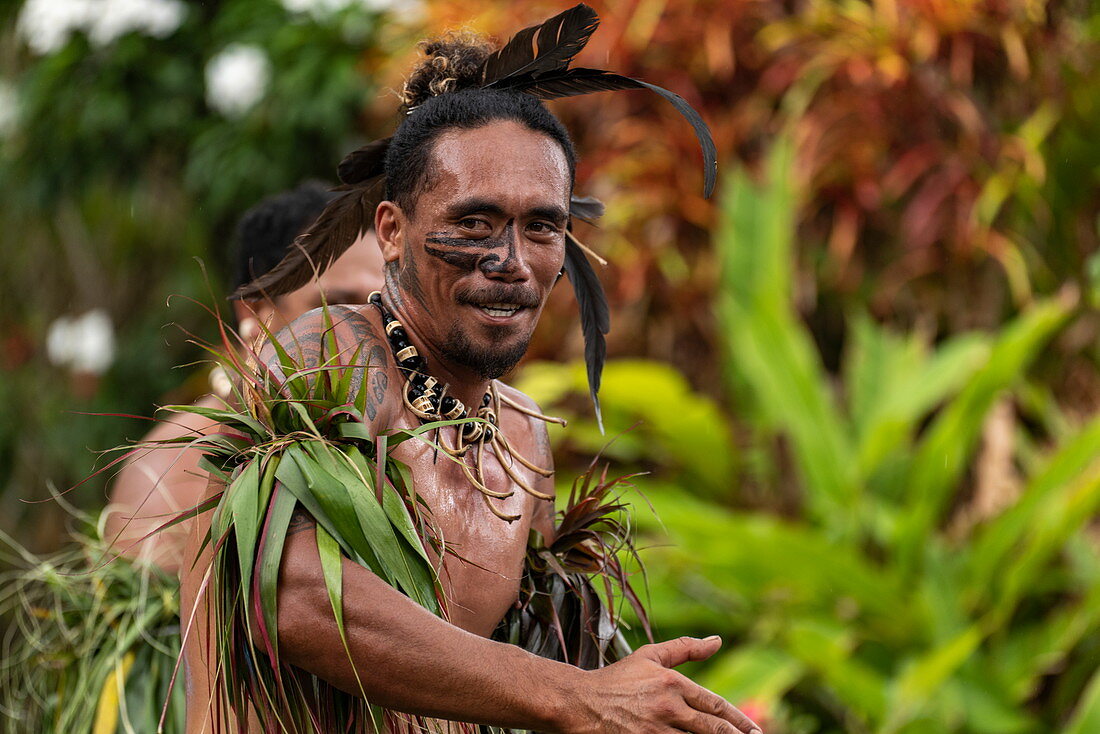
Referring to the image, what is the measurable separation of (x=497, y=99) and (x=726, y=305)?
379 cm

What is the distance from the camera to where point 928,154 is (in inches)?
226

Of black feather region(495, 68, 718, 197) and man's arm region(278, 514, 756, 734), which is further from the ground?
black feather region(495, 68, 718, 197)

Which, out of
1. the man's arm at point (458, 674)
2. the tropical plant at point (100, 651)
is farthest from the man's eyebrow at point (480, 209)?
the tropical plant at point (100, 651)

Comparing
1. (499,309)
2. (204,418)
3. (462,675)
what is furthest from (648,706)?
(204,418)

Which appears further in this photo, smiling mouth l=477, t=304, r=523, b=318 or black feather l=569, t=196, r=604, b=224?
black feather l=569, t=196, r=604, b=224

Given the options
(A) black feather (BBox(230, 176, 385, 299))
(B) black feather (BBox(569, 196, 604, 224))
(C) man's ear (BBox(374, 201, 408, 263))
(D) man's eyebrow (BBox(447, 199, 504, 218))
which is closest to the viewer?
(D) man's eyebrow (BBox(447, 199, 504, 218))

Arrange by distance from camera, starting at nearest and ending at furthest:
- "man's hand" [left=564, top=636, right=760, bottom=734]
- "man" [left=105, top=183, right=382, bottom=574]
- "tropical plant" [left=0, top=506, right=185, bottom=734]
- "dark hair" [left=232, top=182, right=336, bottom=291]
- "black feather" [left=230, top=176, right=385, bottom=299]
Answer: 1. "man's hand" [left=564, top=636, right=760, bottom=734]
2. "black feather" [left=230, top=176, right=385, bottom=299]
3. "tropical plant" [left=0, top=506, right=185, bottom=734]
4. "man" [left=105, top=183, right=382, bottom=574]
5. "dark hair" [left=232, top=182, right=336, bottom=291]

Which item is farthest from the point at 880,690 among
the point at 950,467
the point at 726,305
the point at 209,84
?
the point at 209,84

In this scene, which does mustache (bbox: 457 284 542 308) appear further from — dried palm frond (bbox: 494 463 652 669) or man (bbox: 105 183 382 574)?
man (bbox: 105 183 382 574)

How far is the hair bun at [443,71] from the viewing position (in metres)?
1.72

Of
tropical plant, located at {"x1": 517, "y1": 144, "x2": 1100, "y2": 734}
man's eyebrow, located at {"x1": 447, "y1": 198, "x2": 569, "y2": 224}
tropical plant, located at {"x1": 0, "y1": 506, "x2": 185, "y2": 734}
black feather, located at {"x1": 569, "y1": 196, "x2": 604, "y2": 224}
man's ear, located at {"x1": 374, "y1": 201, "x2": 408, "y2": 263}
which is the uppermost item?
man's eyebrow, located at {"x1": 447, "y1": 198, "x2": 569, "y2": 224}

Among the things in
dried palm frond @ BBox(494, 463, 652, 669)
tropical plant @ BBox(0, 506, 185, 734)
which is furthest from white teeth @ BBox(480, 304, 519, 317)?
tropical plant @ BBox(0, 506, 185, 734)

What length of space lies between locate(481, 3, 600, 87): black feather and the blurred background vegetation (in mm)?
2720

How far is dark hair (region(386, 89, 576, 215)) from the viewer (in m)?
1.60
